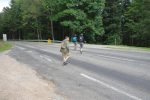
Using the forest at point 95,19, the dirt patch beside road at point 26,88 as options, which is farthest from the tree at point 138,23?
the dirt patch beside road at point 26,88

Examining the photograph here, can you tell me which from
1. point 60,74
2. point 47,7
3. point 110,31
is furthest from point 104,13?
point 60,74

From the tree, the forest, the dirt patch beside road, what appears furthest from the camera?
the forest

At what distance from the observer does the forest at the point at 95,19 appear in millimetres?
69188

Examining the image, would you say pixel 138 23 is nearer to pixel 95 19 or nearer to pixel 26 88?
pixel 95 19

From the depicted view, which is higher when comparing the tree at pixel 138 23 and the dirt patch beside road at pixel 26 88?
the tree at pixel 138 23

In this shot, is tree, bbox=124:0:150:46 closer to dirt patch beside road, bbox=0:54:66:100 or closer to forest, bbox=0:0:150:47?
forest, bbox=0:0:150:47

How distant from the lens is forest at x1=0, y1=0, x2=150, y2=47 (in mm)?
69188

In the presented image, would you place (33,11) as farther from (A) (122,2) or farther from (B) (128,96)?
(B) (128,96)

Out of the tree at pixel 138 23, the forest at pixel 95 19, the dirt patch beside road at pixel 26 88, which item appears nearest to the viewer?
the dirt patch beside road at pixel 26 88

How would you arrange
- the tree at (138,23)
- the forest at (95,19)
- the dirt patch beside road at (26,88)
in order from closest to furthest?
the dirt patch beside road at (26,88), the tree at (138,23), the forest at (95,19)

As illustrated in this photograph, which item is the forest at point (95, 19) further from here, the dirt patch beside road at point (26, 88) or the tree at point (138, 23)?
the dirt patch beside road at point (26, 88)

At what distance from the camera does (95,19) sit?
7325cm

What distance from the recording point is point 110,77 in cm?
1495

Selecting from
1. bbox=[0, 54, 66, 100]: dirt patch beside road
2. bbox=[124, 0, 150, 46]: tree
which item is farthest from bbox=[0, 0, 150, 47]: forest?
bbox=[0, 54, 66, 100]: dirt patch beside road
